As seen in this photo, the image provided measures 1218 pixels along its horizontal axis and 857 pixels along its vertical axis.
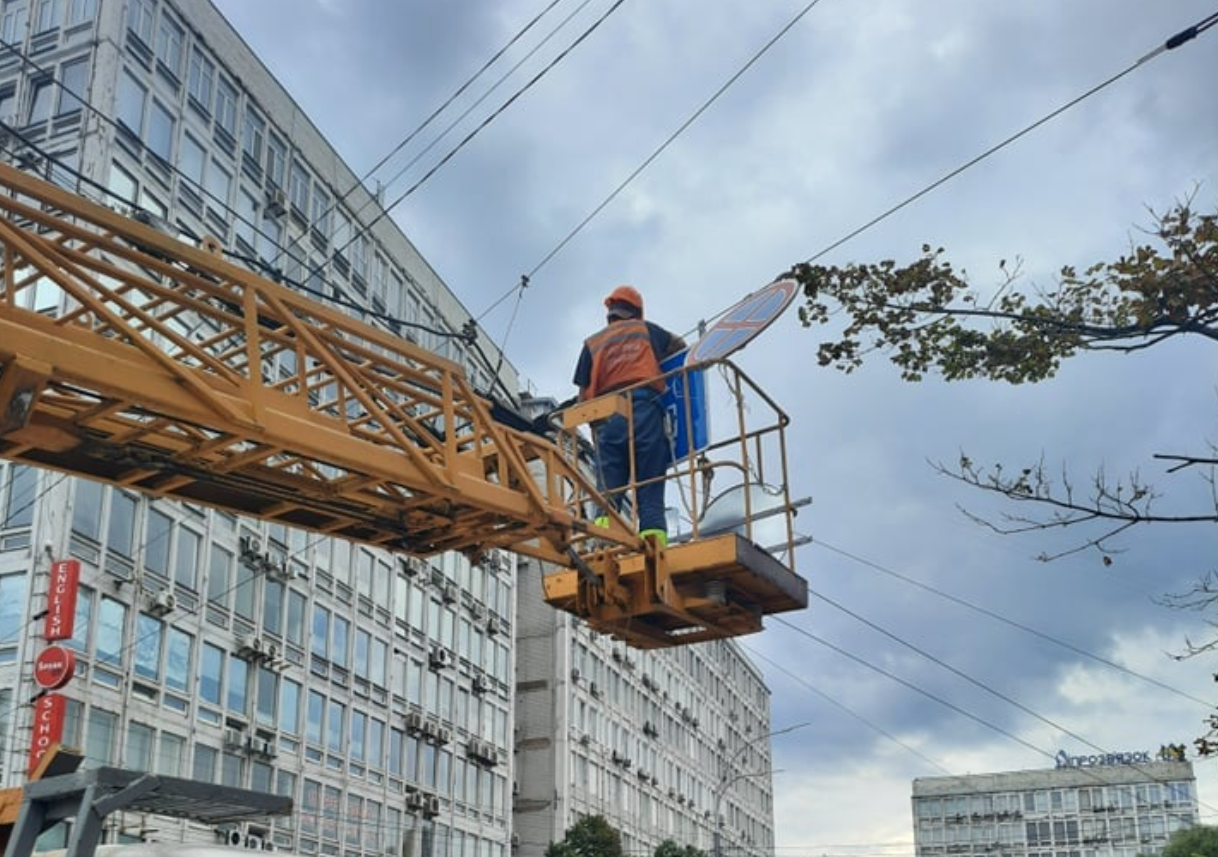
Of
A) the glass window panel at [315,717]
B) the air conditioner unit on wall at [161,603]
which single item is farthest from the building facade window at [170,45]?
the glass window panel at [315,717]

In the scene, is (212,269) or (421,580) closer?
(212,269)

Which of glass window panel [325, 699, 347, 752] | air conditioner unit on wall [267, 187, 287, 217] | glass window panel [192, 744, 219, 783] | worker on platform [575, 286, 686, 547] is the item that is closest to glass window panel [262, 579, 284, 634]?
glass window panel [325, 699, 347, 752]

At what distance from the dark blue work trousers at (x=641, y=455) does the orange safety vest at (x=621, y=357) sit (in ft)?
0.71

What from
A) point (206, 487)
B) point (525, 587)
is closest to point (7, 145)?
point (206, 487)

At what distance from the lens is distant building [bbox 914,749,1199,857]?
417 ft

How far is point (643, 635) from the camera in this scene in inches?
502

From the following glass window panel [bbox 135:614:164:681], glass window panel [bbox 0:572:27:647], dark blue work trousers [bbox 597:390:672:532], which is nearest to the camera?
dark blue work trousers [bbox 597:390:672:532]

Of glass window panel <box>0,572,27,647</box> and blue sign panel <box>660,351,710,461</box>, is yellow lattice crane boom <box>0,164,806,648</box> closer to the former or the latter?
blue sign panel <box>660,351,710,461</box>

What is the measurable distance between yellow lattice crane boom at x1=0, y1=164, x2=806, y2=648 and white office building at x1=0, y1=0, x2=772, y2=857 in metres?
10.5

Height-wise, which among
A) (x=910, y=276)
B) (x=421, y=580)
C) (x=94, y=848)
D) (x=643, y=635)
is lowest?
(x=94, y=848)

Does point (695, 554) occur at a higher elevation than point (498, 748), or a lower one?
lower

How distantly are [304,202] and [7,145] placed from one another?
12307 millimetres

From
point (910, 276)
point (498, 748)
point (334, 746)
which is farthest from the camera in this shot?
point (498, 748)

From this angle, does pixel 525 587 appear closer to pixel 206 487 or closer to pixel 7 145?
pixel 7 145
